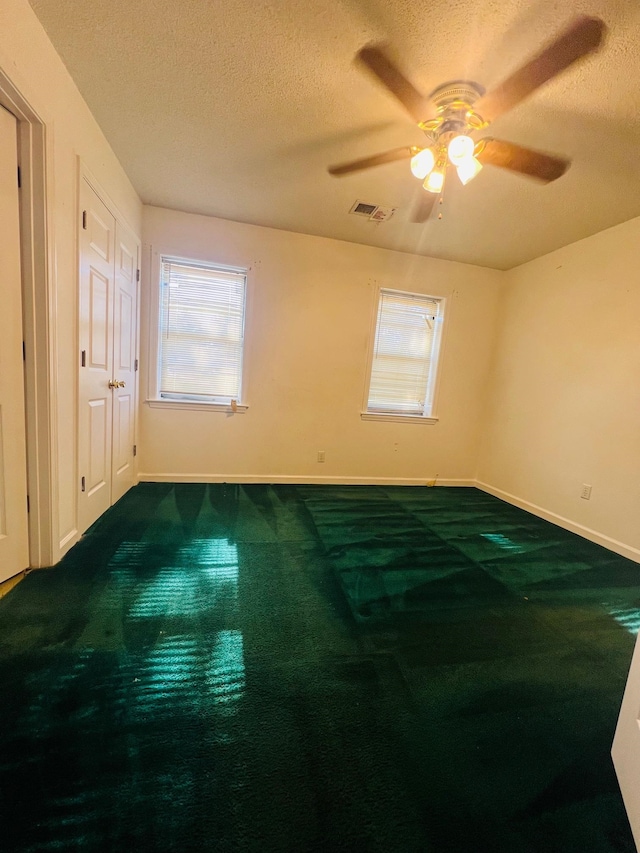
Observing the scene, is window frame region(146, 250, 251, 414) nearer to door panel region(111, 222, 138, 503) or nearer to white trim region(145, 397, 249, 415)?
white trim region(145, 397, 249, 415)

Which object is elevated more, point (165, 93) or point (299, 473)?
point (165, 93)

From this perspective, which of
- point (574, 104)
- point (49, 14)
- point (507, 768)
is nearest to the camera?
point (507, 768)

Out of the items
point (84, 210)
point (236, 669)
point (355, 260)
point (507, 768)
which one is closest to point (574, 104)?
point (355, 260)

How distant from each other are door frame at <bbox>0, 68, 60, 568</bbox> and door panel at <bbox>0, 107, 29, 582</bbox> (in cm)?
3

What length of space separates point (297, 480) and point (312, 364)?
4.14 ft

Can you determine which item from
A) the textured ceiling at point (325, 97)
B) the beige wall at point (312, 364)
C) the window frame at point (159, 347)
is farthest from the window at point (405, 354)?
the window frame at point (159, 347)

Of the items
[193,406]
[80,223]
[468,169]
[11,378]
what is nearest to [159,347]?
[193,406]

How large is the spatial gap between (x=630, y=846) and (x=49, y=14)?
346cm

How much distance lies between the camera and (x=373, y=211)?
2660 mm

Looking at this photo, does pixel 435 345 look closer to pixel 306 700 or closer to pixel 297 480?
pixel 297 480

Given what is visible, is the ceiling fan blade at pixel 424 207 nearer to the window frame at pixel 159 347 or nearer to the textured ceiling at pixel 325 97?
the textured ceiling at pixel 325 97

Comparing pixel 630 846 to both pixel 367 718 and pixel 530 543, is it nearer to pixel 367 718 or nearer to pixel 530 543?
pixel 367 718

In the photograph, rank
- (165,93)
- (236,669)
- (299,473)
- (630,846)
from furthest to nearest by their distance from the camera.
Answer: (299,473) < (165,93) < (236,669) < (630,846)

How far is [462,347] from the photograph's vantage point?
3.73 metres
